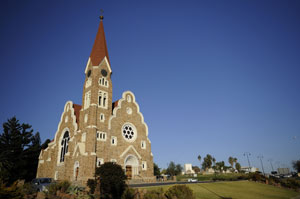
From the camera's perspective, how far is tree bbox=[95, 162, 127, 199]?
17.2 metres

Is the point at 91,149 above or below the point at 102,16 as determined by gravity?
below

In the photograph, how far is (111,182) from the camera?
17.6m

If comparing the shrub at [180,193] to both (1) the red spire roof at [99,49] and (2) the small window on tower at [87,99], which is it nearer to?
(2) the small window on tower at [87,99]

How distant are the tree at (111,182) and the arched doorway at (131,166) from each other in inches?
526

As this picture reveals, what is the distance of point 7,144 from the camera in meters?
37.8

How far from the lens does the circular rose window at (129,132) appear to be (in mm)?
33781

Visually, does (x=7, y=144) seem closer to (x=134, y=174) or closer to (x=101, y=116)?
(x=101, y=116)

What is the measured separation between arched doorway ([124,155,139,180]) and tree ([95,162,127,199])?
13.4 m

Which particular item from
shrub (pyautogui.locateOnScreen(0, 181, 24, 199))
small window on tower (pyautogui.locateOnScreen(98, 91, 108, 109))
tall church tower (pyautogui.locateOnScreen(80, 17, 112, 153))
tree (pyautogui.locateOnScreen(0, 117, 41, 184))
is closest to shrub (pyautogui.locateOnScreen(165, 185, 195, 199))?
shrub (pyautogui.locateOnScreen(0, 181, 24, 199))

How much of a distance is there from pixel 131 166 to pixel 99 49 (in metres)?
20.7

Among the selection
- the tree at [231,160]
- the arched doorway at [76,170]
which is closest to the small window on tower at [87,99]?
the arched doorway at [76,170]

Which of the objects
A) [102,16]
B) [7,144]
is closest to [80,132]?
[7,144]

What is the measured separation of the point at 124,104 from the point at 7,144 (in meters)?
22.9

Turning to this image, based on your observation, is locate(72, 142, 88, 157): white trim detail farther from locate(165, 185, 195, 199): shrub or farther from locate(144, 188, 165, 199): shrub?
locate(165, 185, 195, 199): shrub
